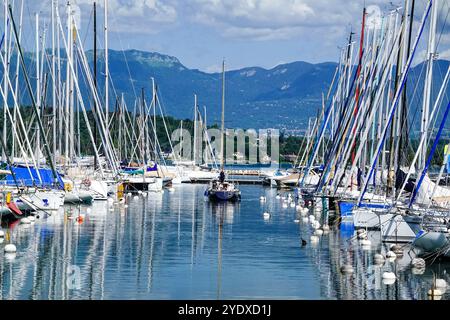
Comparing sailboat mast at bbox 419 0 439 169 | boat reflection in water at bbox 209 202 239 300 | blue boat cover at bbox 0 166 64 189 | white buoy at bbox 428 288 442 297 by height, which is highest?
sailboat mast at bbox 419 0 439 169

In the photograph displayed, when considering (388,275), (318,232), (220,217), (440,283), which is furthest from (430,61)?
(220,217)

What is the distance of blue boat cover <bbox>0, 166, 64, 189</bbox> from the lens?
54.6 metres

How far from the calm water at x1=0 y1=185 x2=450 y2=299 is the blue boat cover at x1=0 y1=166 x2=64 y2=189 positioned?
1836mm

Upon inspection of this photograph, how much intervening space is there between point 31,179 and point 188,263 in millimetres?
20204

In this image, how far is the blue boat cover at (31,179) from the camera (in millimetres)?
54562

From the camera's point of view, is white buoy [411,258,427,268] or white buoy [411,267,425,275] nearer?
white buoy [411,267,425,275]

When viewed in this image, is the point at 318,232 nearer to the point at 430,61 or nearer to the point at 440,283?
the point at 430,61

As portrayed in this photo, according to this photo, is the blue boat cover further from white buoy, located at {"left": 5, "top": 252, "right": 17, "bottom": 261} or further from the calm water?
white buoy, located at {"left": 5, "top": 252, "right": 17, "bottom": 261}

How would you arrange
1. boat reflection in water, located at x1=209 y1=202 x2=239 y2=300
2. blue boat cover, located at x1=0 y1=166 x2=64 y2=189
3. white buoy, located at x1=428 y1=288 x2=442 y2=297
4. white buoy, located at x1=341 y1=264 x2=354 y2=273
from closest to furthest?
white buoy, located at x1=428 y1=288 x2=442 y2=297 < boat reflection in water, located at x1=209 y1=202 x2=239 y2=300 < white buoy, located at x1=341 y1=264 x2=354 y2=273 < blue boat cover, located at x1=0 y1=166 x2=64 y2=189

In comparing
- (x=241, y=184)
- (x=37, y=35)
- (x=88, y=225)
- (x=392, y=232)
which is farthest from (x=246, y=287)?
(x=241, y=184)

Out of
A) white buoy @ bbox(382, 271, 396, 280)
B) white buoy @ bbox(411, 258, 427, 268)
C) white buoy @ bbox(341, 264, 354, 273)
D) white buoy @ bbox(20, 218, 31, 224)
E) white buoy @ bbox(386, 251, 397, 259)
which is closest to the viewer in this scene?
A: white buoy @ bbox(382, 271, 396, 280)

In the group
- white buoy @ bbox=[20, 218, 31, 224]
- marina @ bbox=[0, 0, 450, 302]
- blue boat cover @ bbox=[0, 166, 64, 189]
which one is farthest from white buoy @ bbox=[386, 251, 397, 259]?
blue boat cover @ bbox=[0, 166, 64, 189]
